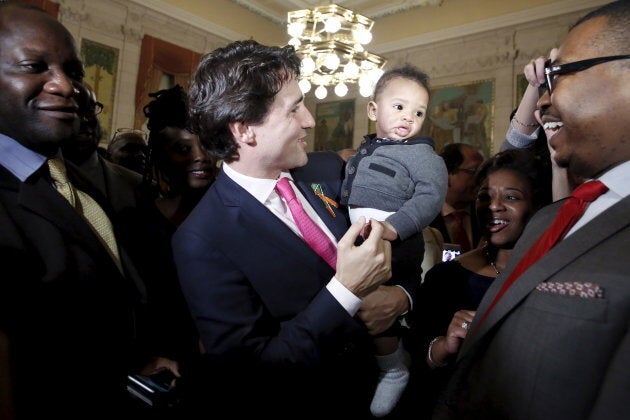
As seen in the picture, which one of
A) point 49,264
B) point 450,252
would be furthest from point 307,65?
point 49,264

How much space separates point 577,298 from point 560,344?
0.12 meters

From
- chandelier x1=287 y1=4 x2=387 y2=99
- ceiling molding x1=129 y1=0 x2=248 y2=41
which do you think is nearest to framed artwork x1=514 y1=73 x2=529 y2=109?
chandelier x1=287 y1=4 x2=387 y2=99

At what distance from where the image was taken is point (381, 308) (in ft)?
5.42

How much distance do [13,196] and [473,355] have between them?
1.49 meters

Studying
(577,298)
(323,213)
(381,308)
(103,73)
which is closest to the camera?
(577,298)

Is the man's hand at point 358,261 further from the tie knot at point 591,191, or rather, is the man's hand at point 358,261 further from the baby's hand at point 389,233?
the tie knot at point 591,191

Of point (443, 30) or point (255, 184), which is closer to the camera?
point (255, 184)

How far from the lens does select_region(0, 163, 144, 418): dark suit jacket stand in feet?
3.92

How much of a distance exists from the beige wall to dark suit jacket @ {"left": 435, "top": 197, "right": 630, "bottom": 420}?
8.62 m

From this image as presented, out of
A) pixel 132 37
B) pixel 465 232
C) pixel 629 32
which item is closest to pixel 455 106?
pixel 465 232

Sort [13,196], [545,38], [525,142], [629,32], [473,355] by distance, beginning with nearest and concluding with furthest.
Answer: [629,32] → [473,355] → [13,196] → [525,142] → [545,38]

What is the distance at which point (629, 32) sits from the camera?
3.60 feet

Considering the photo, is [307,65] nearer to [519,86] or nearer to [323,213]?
[323,213]

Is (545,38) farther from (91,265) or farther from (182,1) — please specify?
(91,265)
